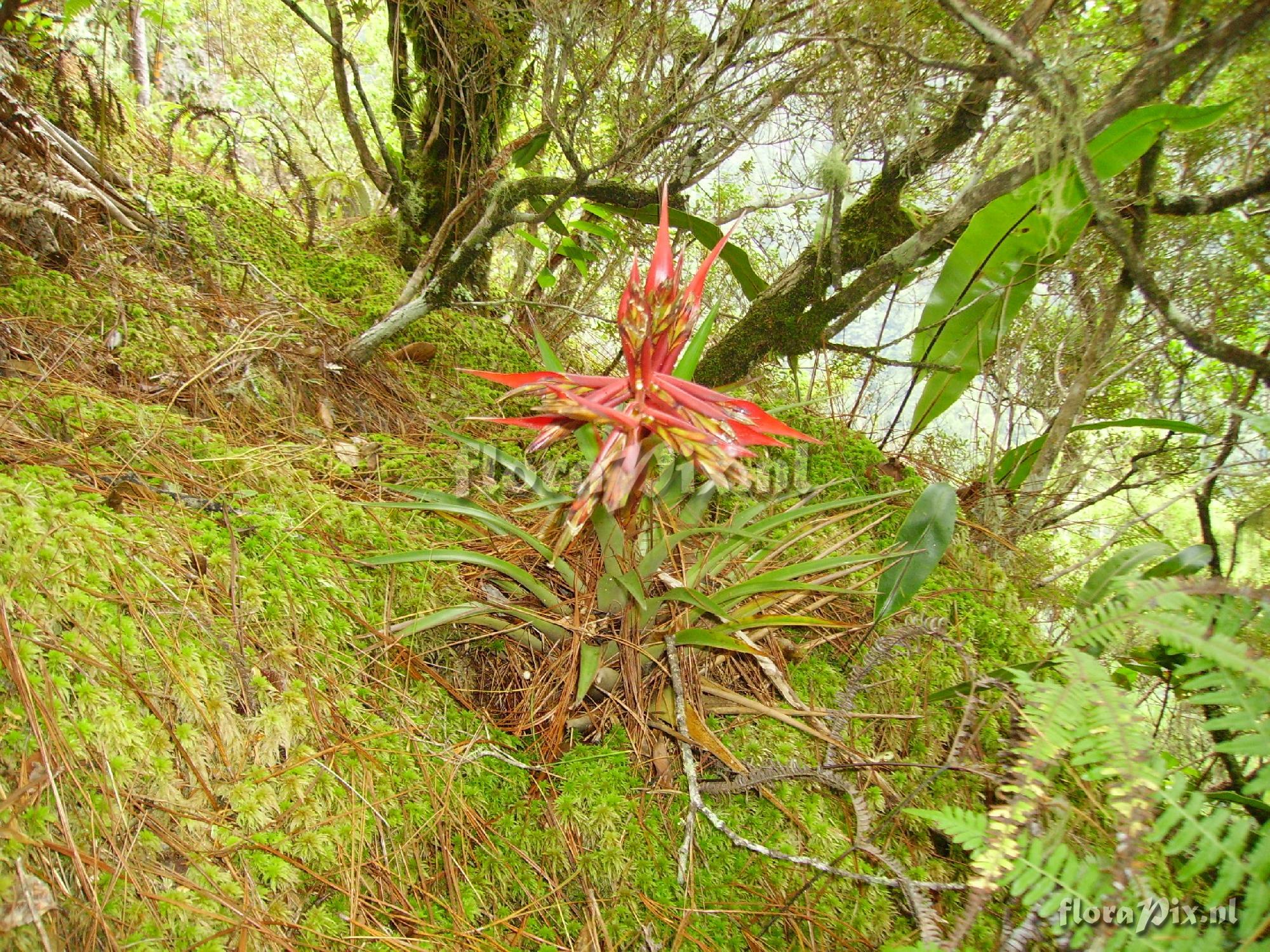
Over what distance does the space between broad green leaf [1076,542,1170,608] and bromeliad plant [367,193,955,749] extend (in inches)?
17.0

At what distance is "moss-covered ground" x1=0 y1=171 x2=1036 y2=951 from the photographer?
86 centimetres

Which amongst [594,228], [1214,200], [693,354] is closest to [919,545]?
[693,354]

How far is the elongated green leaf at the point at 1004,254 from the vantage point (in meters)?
1.62

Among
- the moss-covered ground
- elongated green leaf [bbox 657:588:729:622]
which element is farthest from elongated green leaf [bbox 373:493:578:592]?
elongated green leaf [bbox 657:588:729:622]

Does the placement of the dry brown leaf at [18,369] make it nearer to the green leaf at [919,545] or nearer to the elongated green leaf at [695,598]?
the elongated green leaf at [695,598]

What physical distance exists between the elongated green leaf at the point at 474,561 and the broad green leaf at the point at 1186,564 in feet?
4.75

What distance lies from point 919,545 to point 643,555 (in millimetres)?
616

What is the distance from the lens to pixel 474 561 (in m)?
1.34

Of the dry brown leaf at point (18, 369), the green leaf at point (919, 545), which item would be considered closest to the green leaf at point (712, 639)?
the green leaf at point (919, 545)

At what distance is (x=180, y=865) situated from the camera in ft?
2.87

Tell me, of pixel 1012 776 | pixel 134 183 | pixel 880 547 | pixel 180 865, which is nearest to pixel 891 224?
pixel 880 547

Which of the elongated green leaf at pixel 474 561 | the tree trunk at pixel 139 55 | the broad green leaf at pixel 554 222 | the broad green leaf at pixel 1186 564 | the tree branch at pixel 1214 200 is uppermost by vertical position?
the tree trunk at pixel 139 55

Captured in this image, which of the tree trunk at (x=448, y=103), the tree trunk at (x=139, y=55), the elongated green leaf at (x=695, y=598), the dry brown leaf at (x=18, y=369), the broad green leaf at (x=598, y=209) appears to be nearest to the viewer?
the elongated green leaf at (x=695, y=598)

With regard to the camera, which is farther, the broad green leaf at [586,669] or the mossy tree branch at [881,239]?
the mossy tree branch at [881,239]
